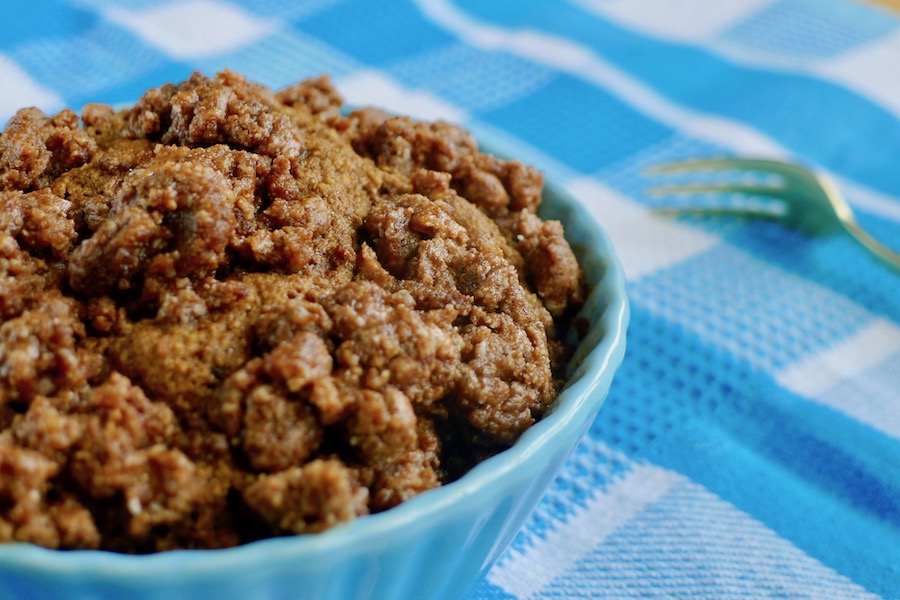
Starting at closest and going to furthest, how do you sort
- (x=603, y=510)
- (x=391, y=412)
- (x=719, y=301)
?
(x=391, y=412) < (x=603, y=510) < (x=719, y=301)

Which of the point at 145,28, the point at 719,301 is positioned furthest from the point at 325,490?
the point at 145,28

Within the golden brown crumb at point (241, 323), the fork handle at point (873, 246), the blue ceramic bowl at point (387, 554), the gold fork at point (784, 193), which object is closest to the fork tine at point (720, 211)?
the gold fork at point (784, 193)

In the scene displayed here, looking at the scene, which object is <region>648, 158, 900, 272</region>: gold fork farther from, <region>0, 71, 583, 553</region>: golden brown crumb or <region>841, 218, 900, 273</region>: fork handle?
<region>0, 71, 583, 553</region>: golden brown crumb

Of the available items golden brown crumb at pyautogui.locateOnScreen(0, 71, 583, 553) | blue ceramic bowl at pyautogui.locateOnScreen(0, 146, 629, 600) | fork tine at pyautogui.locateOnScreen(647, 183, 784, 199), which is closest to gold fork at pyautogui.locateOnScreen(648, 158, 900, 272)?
fork tine at pyautogui.locateOnScreen(647, 183, 784, 199)

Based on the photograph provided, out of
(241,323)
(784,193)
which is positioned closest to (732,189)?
(784,193)

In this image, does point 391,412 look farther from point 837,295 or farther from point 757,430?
point 837,295

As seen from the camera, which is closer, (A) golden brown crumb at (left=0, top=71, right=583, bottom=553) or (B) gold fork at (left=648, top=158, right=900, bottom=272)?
(A) golden brown crumb at (left=0, top=71, right=583, bottom=553)
